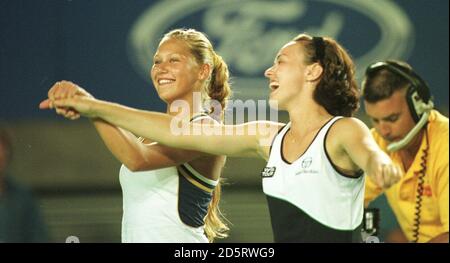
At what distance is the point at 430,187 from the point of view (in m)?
2.38

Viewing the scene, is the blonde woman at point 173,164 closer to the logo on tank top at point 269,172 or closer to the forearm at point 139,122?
the forearm at point 139,122

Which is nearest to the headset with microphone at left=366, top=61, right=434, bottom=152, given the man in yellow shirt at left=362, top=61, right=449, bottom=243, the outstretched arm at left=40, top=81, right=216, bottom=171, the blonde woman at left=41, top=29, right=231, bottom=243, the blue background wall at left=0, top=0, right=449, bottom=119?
the man in yellow shirt at left=362, top=61, right=449, bottom=243

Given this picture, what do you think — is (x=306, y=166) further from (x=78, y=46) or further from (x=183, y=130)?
(x=78, y=46)

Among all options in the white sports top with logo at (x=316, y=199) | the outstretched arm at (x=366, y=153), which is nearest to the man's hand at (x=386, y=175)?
the outstretched arm at (x=366, y=153)

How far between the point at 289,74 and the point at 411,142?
22.7 inches

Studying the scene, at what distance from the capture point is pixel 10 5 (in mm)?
2576

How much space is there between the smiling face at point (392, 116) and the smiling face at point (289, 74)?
1.44 ft

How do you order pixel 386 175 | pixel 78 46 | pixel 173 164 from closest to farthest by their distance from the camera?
1. pixel 386 175
2. pixel 173 164
3. pixel 78 46

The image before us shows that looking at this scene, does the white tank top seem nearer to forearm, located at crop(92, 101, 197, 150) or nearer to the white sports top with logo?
forearm, located at crop(92, 101, 197, 150)

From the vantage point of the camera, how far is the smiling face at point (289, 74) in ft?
6.93

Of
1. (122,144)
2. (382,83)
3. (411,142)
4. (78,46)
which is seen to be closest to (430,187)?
(411,142)

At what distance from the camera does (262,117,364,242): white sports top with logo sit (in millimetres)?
1965
